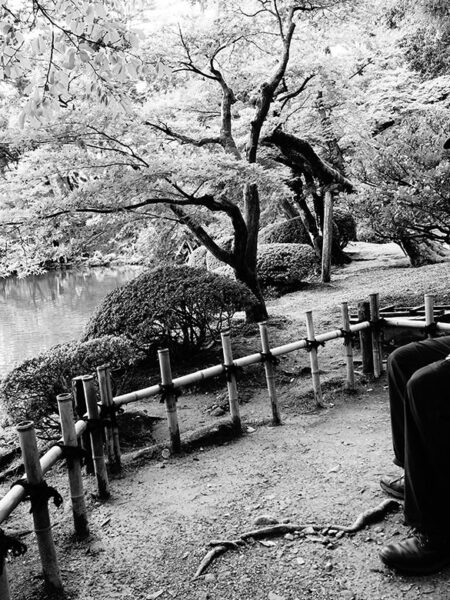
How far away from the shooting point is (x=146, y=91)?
8.91 meters

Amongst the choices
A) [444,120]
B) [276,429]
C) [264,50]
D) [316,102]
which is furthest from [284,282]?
[276,429]

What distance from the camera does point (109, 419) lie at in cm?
380

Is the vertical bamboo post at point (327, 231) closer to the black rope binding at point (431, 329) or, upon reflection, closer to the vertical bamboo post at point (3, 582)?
the black rope binding at point (431, 329)

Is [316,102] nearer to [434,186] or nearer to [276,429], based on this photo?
[434,186]

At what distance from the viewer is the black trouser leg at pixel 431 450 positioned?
7.45 ft

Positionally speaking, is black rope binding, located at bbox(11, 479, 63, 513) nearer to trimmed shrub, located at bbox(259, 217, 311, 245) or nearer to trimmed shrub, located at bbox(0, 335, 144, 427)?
trimmed shrub, located at bbox(0, 335, 144, 427)

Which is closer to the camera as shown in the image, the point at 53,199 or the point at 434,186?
the point at 434,186

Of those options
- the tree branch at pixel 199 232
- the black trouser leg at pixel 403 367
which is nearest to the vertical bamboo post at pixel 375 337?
the black trouser leg at pixel 403 367

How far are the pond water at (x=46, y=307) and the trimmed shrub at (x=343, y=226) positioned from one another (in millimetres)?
8129

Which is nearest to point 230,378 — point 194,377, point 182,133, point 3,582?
point 194,377

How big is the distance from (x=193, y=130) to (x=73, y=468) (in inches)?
274

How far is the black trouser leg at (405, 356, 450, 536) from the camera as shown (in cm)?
227

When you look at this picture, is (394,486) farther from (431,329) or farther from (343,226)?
(343,226)

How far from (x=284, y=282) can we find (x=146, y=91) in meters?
5.74
